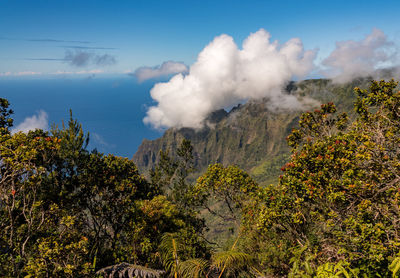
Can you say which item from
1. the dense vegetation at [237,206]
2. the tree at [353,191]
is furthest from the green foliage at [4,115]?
the tree at [353,191]

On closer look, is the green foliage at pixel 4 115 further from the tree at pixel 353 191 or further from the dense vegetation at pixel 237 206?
the tree at pixel 353 191

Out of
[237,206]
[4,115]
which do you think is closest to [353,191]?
[237,206]

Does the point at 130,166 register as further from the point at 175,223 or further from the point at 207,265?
the point at 207,265

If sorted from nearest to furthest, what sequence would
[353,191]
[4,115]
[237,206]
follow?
[353,191]
[4,115]
[237,206]

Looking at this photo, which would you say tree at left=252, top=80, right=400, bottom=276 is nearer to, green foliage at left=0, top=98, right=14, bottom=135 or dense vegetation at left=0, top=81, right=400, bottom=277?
dense vegetation at left=0, top=81, right=400, bottom=277

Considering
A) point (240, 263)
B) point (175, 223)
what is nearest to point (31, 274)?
point (240, 263)

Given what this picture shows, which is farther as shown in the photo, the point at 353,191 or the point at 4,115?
the point at 4,115

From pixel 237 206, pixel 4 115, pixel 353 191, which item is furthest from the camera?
pixel 237 206

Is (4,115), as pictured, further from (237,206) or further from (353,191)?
(353,191)

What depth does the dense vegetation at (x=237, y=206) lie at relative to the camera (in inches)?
281

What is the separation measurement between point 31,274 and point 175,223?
406 inches

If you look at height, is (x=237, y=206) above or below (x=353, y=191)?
below

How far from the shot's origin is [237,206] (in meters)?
18.8

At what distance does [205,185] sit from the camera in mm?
19219
